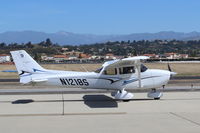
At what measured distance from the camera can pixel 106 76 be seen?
57.5 ft

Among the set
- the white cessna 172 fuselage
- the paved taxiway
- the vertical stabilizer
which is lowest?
the paved taxiway

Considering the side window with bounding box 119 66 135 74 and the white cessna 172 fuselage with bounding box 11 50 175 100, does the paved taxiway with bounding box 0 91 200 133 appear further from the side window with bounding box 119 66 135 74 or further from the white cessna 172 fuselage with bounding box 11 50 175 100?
the side window with bounding box 119 66 135 74

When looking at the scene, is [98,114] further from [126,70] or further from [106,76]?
[126,70]

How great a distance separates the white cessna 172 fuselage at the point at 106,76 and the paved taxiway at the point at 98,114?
2.41 feet

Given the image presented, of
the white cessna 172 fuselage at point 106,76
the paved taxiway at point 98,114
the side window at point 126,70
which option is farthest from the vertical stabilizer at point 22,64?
the side window at point 126,70

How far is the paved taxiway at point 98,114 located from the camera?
10312 millimetres

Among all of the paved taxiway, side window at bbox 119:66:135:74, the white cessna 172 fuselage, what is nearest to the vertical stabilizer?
the white cessna 172 fuselage

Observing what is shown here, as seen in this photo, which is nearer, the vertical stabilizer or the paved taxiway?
the paved taxiway

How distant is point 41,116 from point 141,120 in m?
3.53

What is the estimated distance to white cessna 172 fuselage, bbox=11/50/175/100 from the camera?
16.9 metres

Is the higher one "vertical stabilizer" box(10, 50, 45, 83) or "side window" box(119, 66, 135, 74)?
"vertical stabilizer" box(10, 50, 45, 83)

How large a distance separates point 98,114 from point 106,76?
469 centimetres

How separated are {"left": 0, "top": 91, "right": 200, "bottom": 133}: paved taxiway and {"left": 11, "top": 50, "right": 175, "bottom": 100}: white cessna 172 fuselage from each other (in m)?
0.74

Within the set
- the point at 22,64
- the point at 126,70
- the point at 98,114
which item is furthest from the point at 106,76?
the point at 98,114
